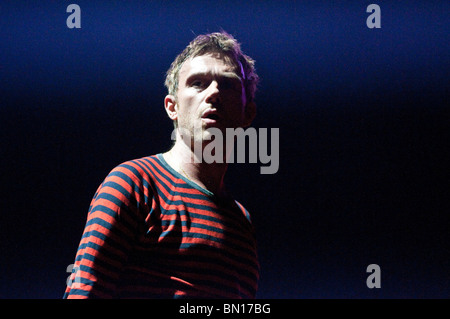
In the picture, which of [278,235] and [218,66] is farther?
[278,235]

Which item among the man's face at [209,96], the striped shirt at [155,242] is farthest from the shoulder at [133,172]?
the man's face at [209,96]

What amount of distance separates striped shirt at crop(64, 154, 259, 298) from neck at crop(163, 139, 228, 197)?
0.04 meters

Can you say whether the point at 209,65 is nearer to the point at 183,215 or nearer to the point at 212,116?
the point at 212,116

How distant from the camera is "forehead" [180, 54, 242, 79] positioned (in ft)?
3.66

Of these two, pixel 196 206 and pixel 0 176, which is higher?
pixel 0 176

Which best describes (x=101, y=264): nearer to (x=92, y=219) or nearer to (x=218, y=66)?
(x=92, y=219)

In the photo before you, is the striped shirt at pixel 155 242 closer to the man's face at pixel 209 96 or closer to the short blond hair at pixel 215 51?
the man's face at pixel 209 96

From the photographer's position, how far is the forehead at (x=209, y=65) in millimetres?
1116

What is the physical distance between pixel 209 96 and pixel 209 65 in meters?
0.09

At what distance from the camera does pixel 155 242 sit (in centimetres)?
88

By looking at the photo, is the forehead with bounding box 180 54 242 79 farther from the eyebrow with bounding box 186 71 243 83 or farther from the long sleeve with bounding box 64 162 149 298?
the long sleeve with bounding box 64 162 149 298

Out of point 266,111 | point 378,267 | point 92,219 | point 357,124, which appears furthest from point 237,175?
point 92,219

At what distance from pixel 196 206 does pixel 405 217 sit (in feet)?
3.78

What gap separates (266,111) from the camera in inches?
71.4
